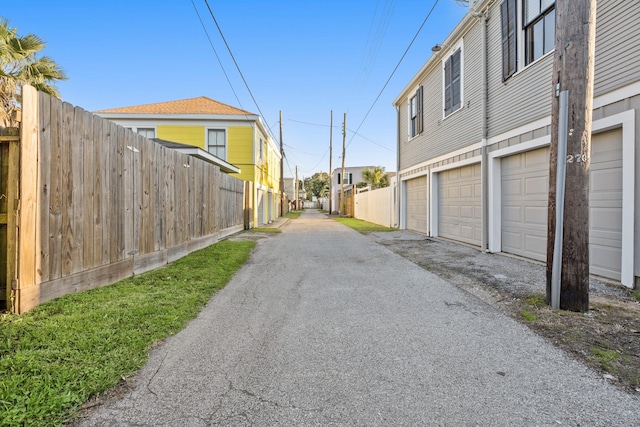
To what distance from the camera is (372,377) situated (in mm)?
2506

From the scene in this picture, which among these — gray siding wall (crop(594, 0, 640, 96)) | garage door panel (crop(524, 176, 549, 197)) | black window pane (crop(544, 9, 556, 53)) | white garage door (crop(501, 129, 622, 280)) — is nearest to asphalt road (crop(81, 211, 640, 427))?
white garage door (crop(501, 129, 622, 280))

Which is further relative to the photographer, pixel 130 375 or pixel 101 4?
pixel 101 4

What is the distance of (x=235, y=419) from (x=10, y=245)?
3037mm

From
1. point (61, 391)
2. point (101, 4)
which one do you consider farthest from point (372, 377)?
point (101, 4)

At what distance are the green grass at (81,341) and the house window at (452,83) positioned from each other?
8861 millimetres

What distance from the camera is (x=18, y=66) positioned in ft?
29.6

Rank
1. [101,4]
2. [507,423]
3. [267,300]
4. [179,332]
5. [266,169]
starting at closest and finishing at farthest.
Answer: [507,423]
[179,332]
[267,300]
[101,4]
[266,169]

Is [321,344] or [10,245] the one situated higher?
[10,245]

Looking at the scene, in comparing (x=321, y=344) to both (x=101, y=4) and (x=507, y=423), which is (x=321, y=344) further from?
(x=101, y=4)

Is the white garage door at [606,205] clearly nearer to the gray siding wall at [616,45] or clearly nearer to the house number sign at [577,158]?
the gray siding wall at [616,45]

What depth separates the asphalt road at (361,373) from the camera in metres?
2.06

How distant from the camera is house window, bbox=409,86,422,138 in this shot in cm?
1335

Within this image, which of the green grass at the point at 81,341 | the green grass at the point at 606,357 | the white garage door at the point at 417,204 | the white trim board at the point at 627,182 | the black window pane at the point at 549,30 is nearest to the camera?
the green grass at the point at 81,341

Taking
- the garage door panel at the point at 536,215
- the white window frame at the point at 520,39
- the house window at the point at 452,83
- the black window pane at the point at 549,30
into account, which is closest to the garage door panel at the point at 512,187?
the garage door panel at the point at 536,215
